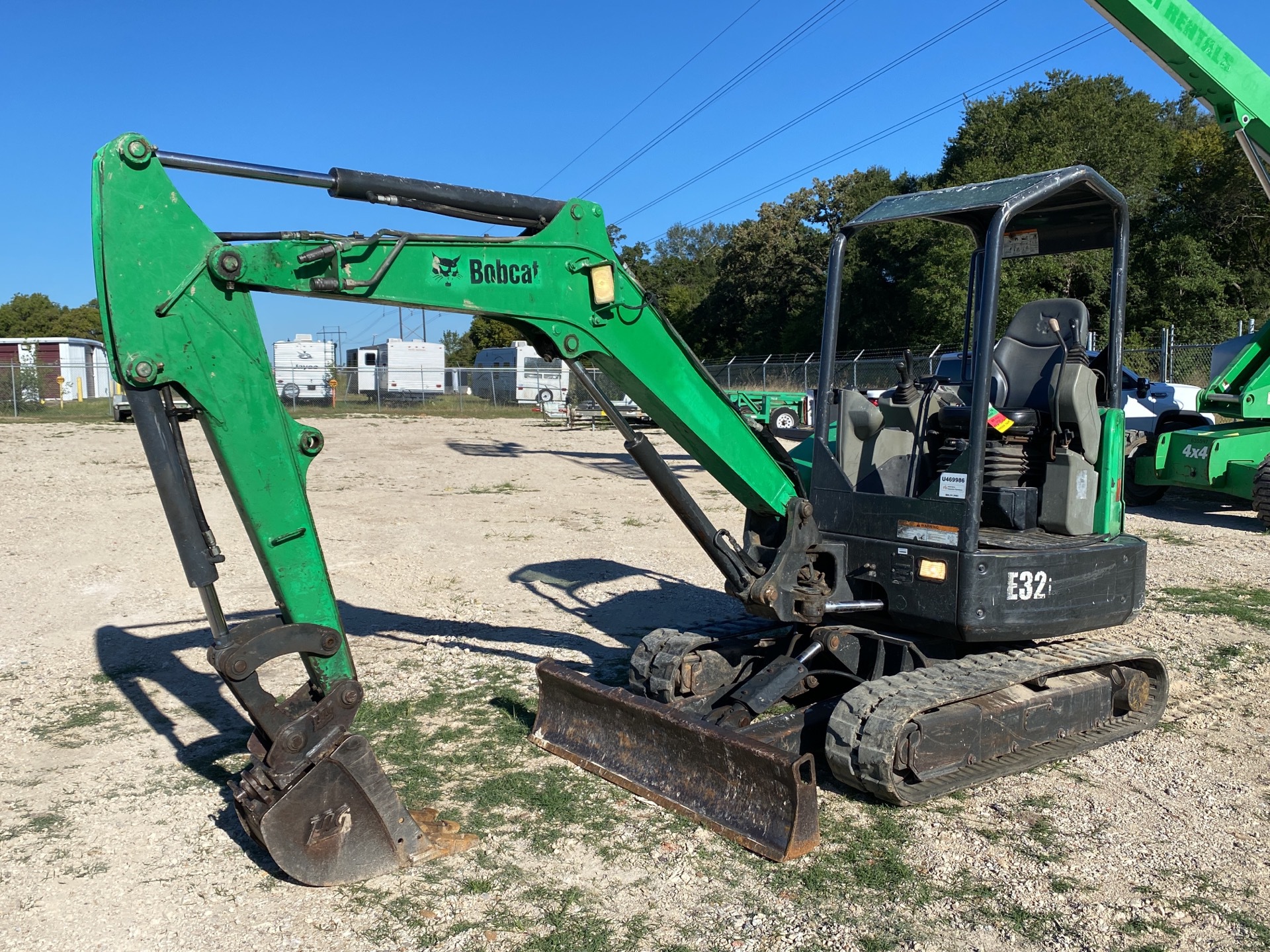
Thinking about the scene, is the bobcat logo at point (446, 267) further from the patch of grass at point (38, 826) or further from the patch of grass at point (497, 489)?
the patch of grass at point (497, 489)

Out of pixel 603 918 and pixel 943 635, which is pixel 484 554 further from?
pixel 603 918

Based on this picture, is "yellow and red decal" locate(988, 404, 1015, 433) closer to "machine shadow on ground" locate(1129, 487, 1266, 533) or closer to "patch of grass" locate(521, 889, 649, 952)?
"patch of grass" locate(521, 889, 649, 952)

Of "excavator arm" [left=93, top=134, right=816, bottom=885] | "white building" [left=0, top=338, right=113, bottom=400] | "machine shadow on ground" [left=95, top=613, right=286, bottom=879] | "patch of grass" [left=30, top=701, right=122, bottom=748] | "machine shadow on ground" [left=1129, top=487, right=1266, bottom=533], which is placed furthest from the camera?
"white building" [left=0, top=338, right=113, bottom=400]

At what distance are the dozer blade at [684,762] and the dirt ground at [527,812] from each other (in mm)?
100

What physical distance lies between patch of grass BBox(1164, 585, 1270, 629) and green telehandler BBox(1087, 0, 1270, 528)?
13.1ft

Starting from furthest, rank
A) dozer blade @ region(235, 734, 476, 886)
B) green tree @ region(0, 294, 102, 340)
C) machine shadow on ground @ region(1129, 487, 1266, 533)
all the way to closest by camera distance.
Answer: green tree @ region(0, 294, 102, 340)
machine shadow on ground @ region(1129, 487, 1266, 533)
dozer blade @ region(235, 734, 476, 886)

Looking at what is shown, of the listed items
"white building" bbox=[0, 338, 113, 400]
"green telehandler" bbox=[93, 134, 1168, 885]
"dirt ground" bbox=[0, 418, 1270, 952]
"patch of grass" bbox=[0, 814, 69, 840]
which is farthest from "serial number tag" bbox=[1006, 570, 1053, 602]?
"white building" bbox=[0, 338, 113, 400]

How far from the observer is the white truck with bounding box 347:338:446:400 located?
42.9 m

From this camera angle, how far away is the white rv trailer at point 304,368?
41.9 meters

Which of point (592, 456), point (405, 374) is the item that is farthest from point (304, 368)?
point (592, 456)

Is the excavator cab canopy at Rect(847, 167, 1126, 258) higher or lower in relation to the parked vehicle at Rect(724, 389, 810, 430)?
higher

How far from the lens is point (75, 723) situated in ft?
20.9

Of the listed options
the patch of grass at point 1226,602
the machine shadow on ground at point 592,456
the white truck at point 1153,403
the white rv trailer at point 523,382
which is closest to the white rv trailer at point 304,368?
the white rv trailer at point 523,382

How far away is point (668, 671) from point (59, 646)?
4.82 metres
